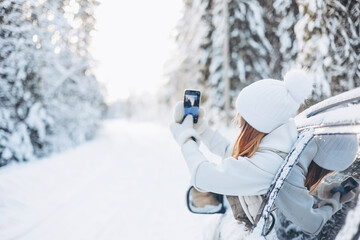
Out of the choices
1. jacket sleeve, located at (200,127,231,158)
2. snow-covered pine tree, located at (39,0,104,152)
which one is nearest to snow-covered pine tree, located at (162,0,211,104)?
snow-covered pine tree, located at (39,0,104,152)

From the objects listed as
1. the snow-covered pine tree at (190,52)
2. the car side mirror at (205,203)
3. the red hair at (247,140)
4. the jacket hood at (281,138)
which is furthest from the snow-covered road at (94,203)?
the snow-covered pine tree at (190,52)

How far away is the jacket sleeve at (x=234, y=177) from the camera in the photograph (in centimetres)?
169

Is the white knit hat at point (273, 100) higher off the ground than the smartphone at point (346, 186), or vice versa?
the white knit hat at point (273, 100)

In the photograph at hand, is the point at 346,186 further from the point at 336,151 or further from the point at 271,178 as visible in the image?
the point at 271,178

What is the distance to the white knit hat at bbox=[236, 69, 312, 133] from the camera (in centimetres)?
182

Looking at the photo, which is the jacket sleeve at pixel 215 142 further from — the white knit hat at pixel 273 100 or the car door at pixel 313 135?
the car door at pixel 313 135

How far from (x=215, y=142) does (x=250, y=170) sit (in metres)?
1.08

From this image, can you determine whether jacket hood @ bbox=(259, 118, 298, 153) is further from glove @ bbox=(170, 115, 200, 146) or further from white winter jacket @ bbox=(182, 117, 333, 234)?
glove @ bbox=(170, 115, 200, 146)

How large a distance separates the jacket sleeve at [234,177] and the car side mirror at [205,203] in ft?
2.02

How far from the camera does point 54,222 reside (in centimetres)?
474

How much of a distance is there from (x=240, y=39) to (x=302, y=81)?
14.9 meters

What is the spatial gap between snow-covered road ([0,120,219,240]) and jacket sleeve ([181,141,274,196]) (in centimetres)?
128

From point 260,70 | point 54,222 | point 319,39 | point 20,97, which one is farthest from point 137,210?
point 260,70

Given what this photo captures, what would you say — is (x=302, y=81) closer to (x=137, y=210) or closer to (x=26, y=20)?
(x=137, y=210)
